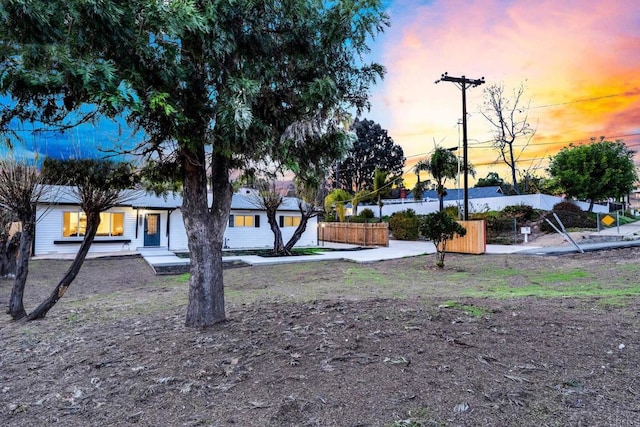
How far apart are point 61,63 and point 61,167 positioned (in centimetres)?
375

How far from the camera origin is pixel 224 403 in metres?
2.68

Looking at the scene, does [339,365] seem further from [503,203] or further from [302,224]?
[503,203]

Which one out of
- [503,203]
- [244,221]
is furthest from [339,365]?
[503,203]

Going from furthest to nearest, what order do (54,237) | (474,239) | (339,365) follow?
(54,237) → (474,239) → (339,365)

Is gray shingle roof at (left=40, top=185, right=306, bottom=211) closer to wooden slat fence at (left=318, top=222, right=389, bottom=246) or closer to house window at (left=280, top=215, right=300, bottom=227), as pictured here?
house window at (left=280, top=215, right=300, bottom=227)

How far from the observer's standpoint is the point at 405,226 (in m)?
25.9

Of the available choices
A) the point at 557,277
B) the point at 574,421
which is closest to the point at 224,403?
the point at 574,421

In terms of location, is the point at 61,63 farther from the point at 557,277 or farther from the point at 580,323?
the point at 557,277

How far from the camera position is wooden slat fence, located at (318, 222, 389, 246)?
21.1 m

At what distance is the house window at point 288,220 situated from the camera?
73.0ft

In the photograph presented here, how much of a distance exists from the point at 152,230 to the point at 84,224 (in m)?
3.07

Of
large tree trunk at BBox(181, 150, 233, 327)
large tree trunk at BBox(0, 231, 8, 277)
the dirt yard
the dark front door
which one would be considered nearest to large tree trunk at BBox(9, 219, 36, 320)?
the dirt yard

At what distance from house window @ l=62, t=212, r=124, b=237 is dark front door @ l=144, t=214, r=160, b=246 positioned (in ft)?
3.67

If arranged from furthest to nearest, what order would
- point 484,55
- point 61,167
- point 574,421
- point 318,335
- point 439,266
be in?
point 484,55 → point 439,266 → point 61,167 → point 318,335 → point 574,421
